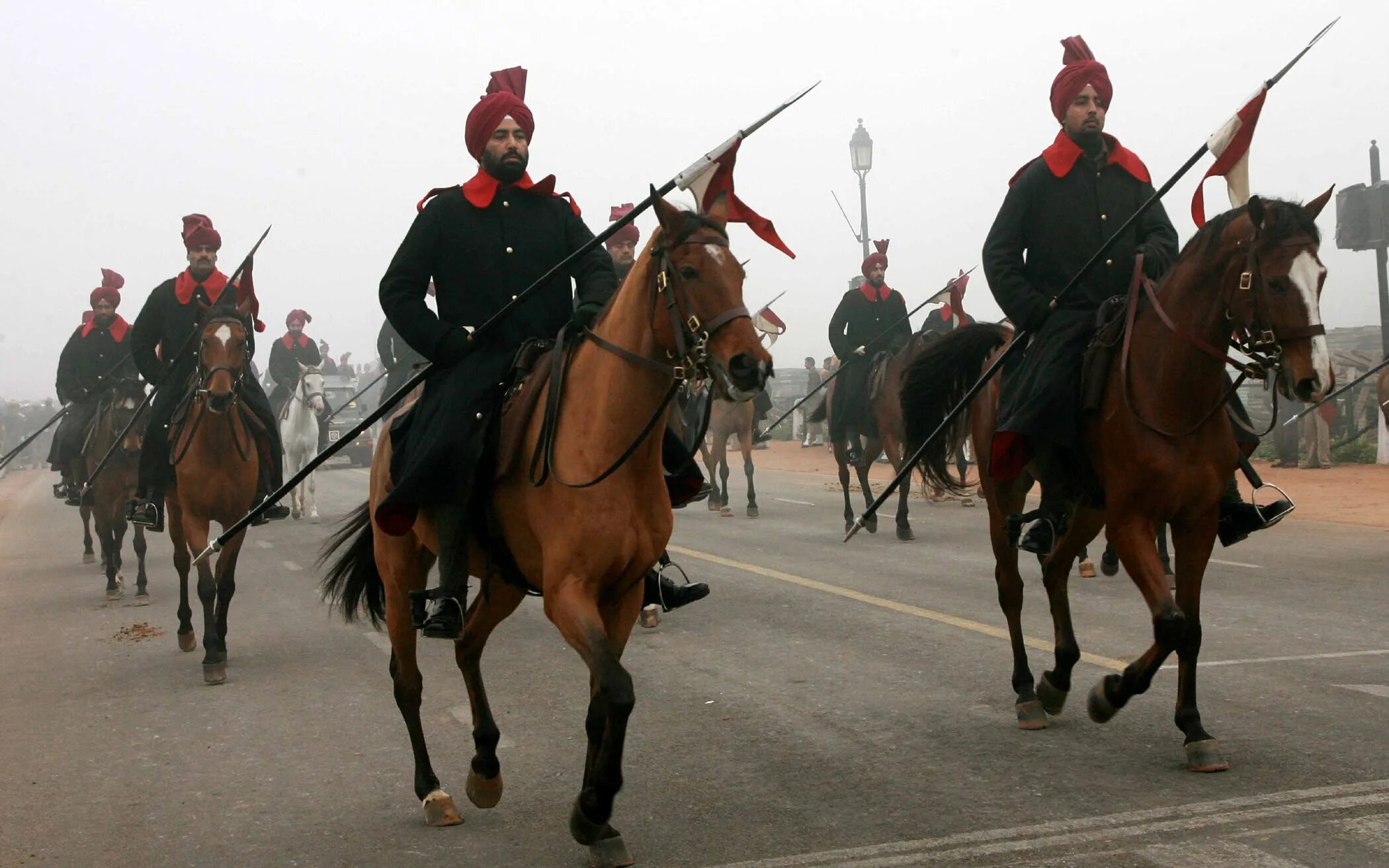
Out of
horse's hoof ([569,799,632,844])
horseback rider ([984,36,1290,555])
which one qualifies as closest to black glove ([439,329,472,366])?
horse's hoof ([569,799,632,844])

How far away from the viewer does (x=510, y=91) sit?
6.78 m

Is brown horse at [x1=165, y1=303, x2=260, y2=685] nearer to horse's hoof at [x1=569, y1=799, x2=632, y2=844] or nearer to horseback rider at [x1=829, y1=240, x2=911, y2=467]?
horse's hoof at [x1=569, y1=799, x2=632, y2=844]

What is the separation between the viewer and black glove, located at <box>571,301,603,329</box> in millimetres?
6004

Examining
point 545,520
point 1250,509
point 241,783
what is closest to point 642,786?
point 545,520

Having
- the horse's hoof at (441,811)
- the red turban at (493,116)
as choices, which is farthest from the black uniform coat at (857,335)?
the horse's hoof at (441,811)

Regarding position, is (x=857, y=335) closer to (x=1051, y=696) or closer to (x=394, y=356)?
(x=394, y=356)

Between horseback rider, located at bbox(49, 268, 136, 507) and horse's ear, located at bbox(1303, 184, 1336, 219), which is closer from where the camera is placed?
horse's ear, located at bbox(1303, 184, 1336, 219)

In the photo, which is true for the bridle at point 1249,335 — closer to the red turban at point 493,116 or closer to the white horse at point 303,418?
the red turban at point 493,116

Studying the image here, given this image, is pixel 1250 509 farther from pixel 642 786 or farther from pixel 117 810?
pixel 117 810

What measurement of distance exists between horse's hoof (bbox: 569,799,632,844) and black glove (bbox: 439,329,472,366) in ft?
6.51

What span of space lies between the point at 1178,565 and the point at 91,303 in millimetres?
13287

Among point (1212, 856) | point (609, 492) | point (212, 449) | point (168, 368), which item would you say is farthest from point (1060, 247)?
point (168, 368)

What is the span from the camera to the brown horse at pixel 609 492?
5.19 m

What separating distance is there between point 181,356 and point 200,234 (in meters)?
1.08
